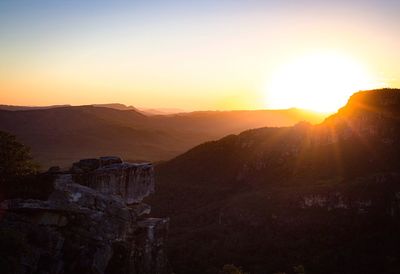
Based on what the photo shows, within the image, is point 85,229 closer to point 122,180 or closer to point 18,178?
point 18,178

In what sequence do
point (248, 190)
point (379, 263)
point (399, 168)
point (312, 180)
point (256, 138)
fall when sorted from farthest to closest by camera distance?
point (256, 138)
point (248, 190)
point (312, 180)
point (399, 168)
point (379, 263)

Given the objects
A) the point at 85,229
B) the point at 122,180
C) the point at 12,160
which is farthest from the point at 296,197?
the point at 85,229

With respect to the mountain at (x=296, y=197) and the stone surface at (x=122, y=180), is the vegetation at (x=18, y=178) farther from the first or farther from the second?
the mountain at (x=296, y=197)

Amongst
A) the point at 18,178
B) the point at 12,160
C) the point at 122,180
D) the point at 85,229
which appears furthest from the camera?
the point at 12,160

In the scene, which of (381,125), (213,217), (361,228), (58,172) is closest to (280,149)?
(381,125)

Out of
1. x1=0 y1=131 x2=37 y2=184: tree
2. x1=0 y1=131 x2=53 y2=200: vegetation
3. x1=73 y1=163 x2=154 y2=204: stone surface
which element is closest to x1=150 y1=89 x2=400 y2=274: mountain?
x1=73 y1=163 x2=154 y2=204: stone surface

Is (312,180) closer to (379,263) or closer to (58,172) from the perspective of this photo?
(379,263)
